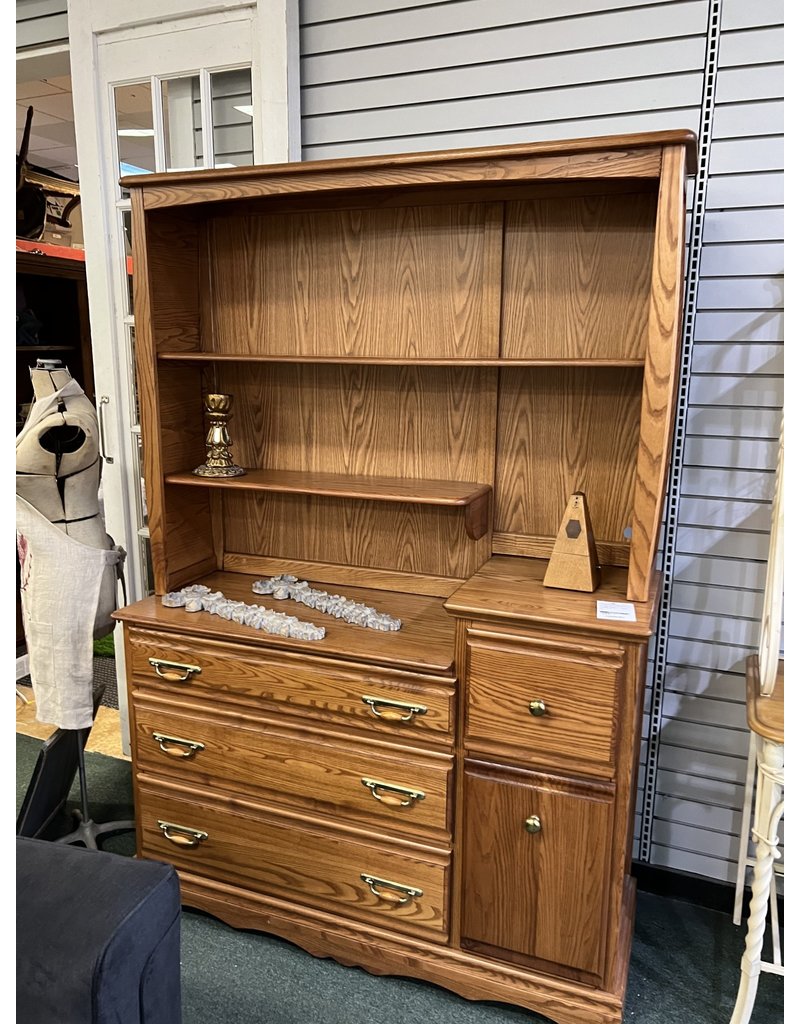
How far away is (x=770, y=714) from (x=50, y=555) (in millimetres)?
2035

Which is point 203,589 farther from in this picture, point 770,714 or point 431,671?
point 770,714

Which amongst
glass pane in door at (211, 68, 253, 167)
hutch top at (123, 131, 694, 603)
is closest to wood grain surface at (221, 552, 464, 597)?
hutch top at (123, 131, 694, 603)

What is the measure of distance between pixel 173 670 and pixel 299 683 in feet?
1.35

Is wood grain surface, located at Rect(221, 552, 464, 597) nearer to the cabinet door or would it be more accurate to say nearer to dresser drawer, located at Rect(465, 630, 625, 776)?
dresser drawer, located at Rect(465, 630, 625, 776)

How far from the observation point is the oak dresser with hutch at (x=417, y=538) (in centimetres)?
182

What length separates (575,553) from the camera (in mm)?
1919

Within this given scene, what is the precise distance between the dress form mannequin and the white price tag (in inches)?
59.6

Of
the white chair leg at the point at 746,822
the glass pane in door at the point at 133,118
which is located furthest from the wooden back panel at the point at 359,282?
the white chair leg at the point at 746,822

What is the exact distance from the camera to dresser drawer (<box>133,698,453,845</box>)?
1.97 m

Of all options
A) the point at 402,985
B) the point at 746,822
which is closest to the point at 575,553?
the point at 746,822

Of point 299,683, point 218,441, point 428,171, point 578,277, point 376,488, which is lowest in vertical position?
point 299,683

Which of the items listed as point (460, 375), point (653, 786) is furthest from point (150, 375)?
point (653, 786)

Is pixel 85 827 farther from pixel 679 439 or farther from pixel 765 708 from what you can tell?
pixel 679 439

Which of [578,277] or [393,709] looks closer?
[393,709]
